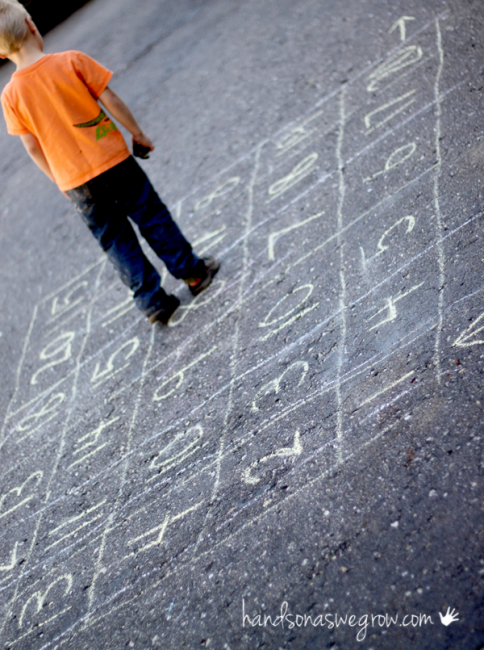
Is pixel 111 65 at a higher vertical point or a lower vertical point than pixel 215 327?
higher

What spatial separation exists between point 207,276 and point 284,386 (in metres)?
0.94

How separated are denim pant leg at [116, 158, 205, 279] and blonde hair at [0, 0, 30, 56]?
0.63 m

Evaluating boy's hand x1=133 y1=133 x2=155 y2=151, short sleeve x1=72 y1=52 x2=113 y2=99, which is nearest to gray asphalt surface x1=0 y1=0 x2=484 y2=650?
boy's hand x1=133 y1=133 x2=155 y2=151

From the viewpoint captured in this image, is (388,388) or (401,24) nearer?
(388,388)

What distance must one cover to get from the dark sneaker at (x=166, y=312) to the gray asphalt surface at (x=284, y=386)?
0.16ft

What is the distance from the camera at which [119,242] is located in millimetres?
2627

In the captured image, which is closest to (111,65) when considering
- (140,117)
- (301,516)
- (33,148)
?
(140,117)

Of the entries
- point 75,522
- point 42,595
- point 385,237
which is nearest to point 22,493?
point 75,522

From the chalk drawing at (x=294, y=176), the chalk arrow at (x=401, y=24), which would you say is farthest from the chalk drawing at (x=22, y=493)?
the chalk arrow at (x=401, y=24)

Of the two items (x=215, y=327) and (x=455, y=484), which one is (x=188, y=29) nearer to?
(x=215, y=327)

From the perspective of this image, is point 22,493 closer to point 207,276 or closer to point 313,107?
point 207,276

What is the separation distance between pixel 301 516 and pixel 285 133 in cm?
255

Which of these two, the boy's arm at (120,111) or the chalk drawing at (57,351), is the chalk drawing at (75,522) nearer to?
the chalk drawing at (57,351)

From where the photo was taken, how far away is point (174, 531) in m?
1.95
